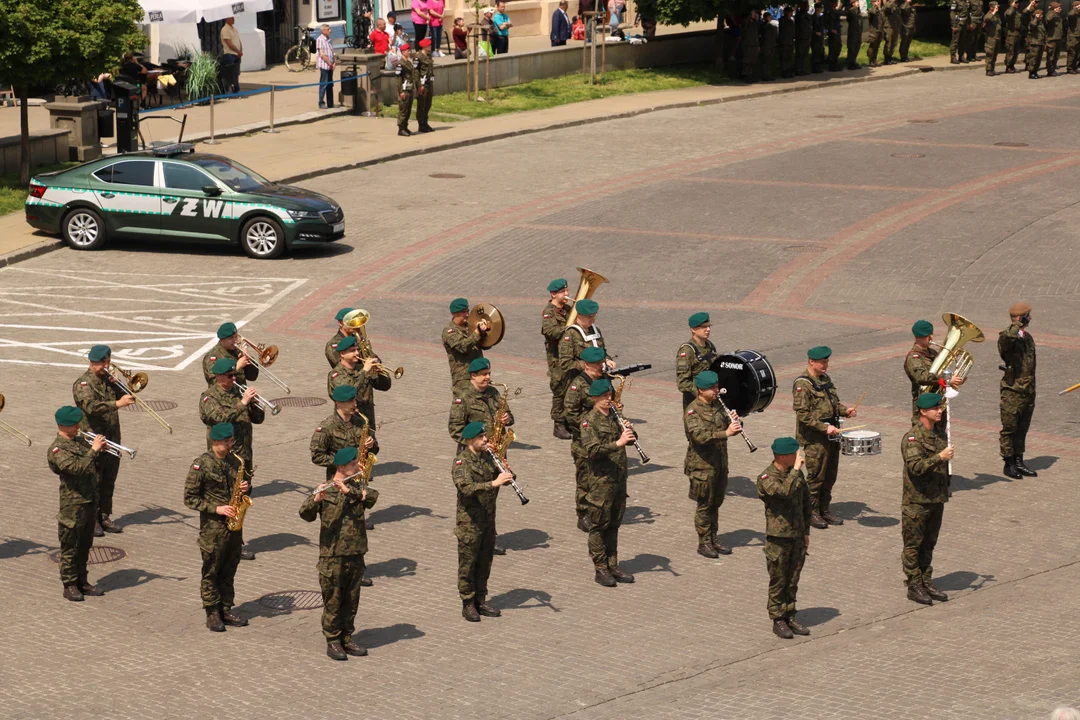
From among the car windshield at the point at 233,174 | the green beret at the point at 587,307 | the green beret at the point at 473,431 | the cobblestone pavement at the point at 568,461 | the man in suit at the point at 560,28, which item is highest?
the man in suit at the point at 560,28

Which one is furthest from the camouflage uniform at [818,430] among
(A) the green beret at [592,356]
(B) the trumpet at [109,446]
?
(B) the trumpet at [109,446]

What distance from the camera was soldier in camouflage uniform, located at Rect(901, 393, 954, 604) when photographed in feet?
44.1

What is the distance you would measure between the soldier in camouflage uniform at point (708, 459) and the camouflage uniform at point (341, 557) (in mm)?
3542

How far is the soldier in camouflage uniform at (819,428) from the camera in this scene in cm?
1533

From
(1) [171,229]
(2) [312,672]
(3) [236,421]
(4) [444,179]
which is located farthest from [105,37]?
(2) [312,672]

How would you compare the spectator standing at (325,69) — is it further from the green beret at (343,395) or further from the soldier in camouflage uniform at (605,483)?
the soldier in camouflage uniform at (605,483)

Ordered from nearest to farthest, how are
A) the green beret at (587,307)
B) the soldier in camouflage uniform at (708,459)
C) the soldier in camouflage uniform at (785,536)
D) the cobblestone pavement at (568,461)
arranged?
the cobblestone pavement at (568,461) → the soldier in camouflage uniform at (785,536) → the soldier in camouflage uniform at (708,459) → the green beret at (587,307)

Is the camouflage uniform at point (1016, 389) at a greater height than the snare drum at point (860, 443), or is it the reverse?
the camouflage uniform at point (1016, 389)

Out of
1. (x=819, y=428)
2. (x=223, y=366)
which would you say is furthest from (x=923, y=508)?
(x=223, y=366)

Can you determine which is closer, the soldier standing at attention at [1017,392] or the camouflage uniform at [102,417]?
the camouflage uniform at [102,417]

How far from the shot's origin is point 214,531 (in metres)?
12.9

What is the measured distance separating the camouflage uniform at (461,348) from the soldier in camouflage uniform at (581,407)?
1.38 meters

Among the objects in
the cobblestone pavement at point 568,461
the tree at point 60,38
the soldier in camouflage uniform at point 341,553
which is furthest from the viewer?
the tree at point 60,38

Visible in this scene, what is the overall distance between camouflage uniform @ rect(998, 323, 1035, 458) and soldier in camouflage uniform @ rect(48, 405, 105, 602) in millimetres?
9368
